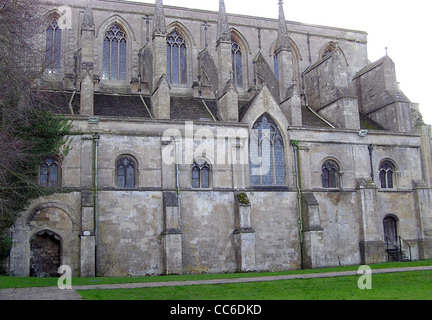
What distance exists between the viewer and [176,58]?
36.3 metres

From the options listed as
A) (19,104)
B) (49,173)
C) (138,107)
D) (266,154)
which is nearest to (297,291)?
(19,104)

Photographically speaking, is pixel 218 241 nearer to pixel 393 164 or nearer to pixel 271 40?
pixel 393 164

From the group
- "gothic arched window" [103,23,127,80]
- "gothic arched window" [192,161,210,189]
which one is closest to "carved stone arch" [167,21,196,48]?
"gothic arched window" [103,23,127,80]

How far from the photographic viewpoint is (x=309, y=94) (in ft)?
124

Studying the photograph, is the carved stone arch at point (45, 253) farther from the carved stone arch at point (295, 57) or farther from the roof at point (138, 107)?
the carved stone arch at point (295, 57)

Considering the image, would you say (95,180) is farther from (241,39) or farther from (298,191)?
(241,39)

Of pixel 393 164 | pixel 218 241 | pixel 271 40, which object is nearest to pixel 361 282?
pixel 218 241

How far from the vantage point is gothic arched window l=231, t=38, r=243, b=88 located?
123 feet

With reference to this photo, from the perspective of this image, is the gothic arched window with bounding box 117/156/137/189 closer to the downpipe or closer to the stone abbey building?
the stone abbey building

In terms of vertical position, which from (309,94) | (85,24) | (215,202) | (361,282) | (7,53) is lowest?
(361,282)

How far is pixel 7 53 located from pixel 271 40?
24.0 metres

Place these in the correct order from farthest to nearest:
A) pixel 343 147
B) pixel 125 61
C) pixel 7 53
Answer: pixel 125 61, pixel 343 147, pixel 7 53

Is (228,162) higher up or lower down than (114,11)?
lower down

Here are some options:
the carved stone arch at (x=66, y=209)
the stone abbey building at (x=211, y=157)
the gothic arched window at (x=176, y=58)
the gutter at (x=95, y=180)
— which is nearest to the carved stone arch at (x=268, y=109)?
the stone abbey building at (x=211, y=157)
